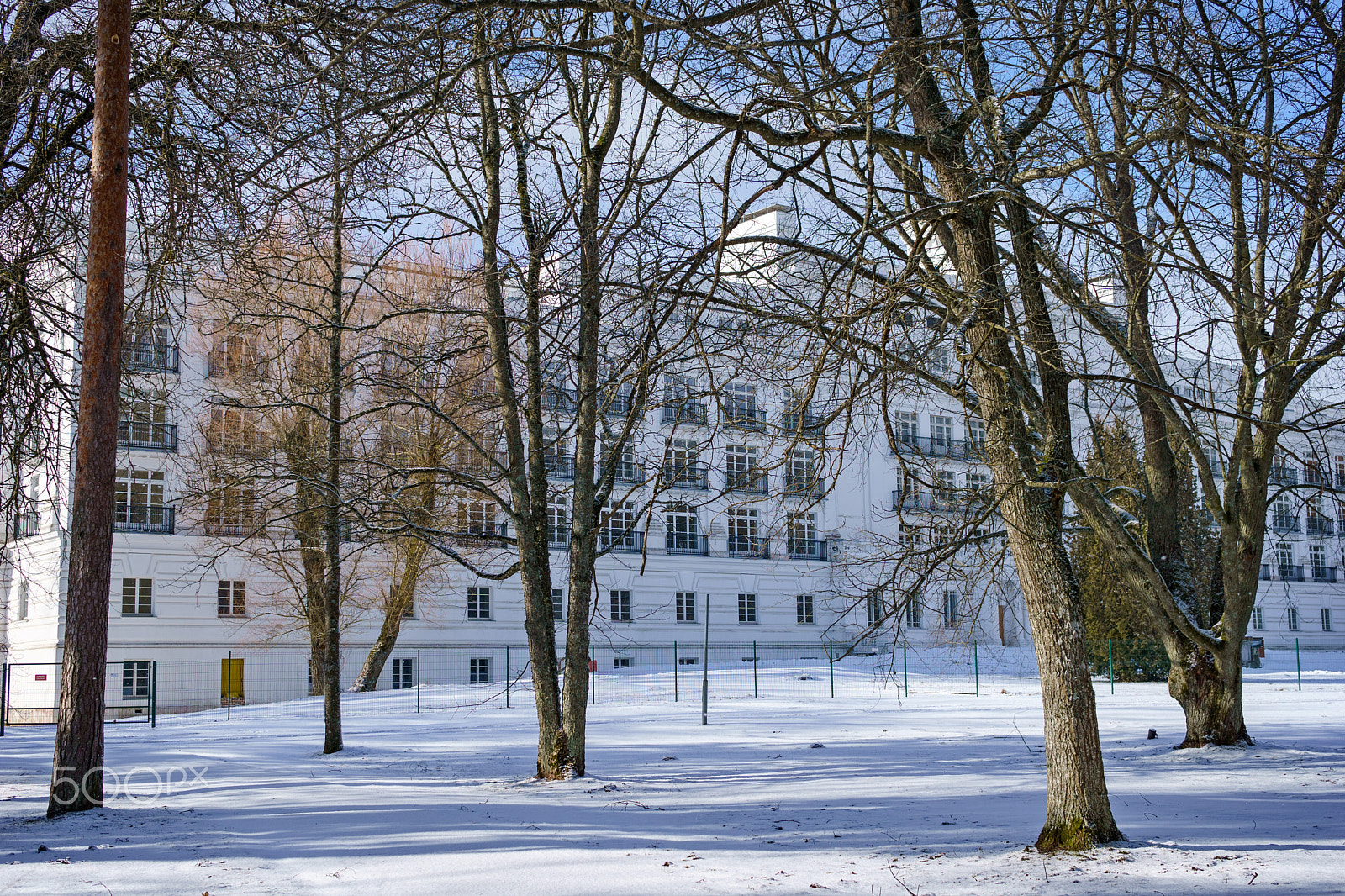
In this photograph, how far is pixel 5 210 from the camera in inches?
460

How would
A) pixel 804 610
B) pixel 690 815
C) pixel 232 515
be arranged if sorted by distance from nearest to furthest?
pixel 690 815
pixel 232 515
pixel 804 610

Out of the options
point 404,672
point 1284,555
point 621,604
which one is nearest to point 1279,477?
point 1284,555

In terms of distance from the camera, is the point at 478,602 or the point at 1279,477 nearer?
the point at 1279,477

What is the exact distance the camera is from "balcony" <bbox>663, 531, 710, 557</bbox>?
151 feet

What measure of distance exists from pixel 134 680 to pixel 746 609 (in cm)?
Answer: 2377

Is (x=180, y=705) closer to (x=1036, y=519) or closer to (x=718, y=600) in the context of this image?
(x=718, y=600)

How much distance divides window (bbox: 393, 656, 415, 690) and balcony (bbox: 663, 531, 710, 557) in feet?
37.9

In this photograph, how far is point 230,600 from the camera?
117 ft

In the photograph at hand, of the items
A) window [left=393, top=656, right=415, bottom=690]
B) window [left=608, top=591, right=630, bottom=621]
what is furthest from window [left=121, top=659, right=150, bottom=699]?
window [left=608, top=591, right=630, bottom=621]

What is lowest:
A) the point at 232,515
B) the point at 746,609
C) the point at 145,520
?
the point at 746,609

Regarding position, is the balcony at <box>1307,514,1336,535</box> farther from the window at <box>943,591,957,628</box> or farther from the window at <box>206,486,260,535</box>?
the window at <box>206,486,260,535</box>

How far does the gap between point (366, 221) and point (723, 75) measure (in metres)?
4.32

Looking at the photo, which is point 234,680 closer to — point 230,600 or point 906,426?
point 230,600

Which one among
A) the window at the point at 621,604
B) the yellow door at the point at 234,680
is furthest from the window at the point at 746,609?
the yellow door at the point at 234,680
